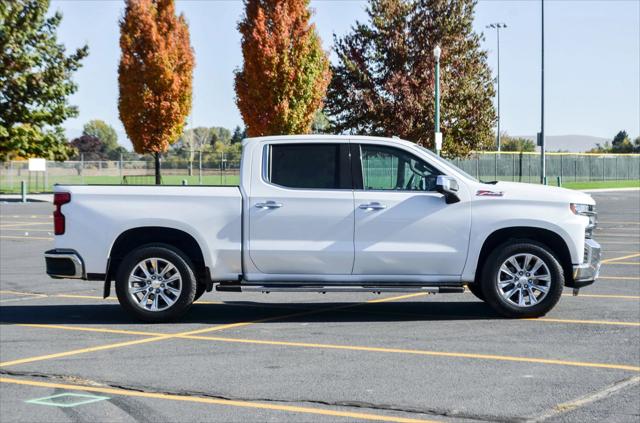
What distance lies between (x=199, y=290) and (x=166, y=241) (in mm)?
901

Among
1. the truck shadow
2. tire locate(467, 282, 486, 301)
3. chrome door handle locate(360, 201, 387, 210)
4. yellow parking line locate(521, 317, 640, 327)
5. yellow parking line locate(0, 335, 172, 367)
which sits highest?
chrome door handle locate(360, 201, 387, 210)

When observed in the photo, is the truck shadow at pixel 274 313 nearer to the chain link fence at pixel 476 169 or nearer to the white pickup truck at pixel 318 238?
the white pickup truck at pixel 318 238

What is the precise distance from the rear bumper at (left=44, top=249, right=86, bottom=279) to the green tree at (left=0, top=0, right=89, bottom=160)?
31978 mm

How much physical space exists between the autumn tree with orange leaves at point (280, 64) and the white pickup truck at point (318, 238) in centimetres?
3245

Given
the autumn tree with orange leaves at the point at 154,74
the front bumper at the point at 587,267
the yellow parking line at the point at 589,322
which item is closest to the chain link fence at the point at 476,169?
the autumn tree with orange leaves at the point at 154,74

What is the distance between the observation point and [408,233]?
10852mm

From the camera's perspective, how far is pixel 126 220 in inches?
425

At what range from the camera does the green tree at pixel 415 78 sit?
4591cm

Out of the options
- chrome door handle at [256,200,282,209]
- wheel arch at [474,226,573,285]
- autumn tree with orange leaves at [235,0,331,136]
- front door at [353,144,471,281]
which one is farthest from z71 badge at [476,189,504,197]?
autumn tree with orange leaves at [235,0,331,136]

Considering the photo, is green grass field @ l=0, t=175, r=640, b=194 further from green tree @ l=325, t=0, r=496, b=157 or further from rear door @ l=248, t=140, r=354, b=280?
rear door @ l=248, t=140, r=354, b=280

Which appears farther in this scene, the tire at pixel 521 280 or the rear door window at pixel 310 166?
the rear door window at pixel 310 166

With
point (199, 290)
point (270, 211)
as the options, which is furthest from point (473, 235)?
point (199, 290)

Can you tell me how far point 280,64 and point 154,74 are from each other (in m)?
8.06

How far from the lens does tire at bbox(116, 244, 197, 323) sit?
35.2 feet
